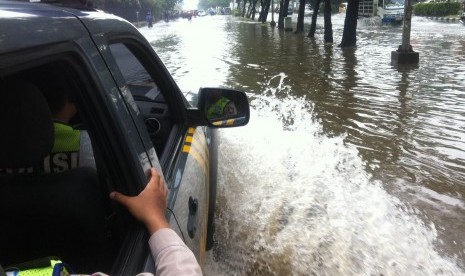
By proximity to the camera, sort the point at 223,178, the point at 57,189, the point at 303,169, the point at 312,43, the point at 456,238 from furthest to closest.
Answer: the point at 312,43
the point at 303,169
the point at 223,178
the point at 456,238
the point at 57,189

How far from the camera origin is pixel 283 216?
4.04 metres

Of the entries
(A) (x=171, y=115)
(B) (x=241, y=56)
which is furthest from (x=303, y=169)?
(B) (x=241, y=56)

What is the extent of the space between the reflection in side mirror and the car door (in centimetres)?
15

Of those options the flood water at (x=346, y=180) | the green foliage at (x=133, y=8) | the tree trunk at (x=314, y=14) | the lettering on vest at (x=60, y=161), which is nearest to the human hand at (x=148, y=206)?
the lettering on vest at (x=60, y=161)

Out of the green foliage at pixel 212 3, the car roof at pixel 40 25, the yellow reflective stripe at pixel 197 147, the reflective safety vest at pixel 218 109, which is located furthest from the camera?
the green foliage at pixel 212 3

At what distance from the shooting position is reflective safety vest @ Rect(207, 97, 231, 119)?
253 cm

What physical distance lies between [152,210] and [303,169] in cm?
393

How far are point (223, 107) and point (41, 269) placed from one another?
1.61 metres

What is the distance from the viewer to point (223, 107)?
2.58 m

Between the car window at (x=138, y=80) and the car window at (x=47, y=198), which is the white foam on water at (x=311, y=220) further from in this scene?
the car window at (x=47, y=198)

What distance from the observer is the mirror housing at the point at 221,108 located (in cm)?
249

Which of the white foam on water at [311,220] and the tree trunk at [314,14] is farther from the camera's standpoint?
the tree trunk at [314,14]

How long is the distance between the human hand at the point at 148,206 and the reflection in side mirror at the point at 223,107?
3.27ft

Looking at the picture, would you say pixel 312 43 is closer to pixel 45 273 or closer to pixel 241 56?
pixel 241 56
